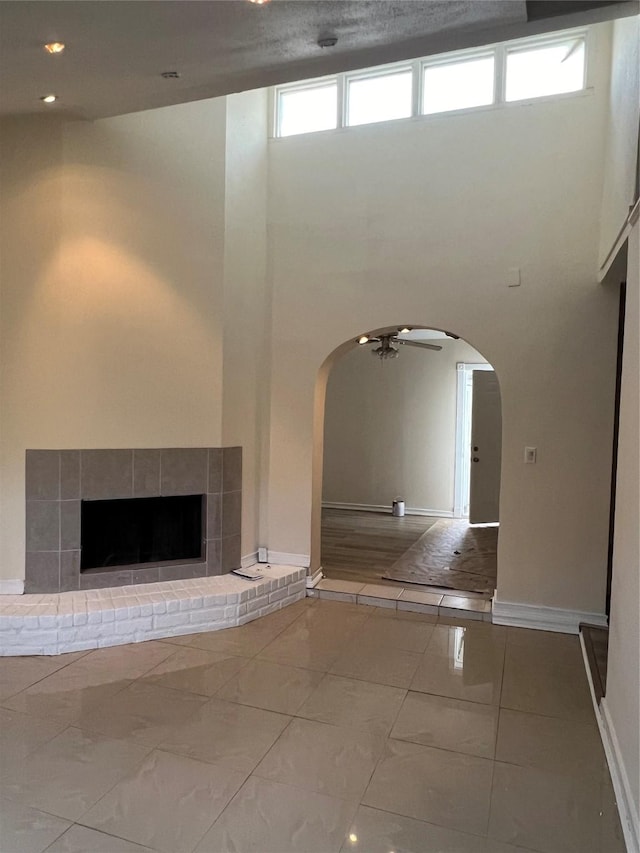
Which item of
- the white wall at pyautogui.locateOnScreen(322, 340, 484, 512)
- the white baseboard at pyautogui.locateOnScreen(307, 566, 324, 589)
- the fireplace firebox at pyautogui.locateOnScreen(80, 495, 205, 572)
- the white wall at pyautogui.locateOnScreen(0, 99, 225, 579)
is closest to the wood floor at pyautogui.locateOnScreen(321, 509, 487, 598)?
the white baseboard at pyautogui.locateOnScreen(307, 566, 324, 589)

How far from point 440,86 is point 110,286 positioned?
2795mm

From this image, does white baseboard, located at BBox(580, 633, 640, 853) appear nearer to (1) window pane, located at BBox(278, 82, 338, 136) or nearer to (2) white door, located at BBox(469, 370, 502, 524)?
(2) white door, located at BBox(469, 370, 502, 524)

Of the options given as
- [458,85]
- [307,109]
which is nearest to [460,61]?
[458,85]

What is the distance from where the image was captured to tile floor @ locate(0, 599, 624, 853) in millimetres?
1947

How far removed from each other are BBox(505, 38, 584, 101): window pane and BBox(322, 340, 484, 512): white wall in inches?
150

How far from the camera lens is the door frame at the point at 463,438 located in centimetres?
754

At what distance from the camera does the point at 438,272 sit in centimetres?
405

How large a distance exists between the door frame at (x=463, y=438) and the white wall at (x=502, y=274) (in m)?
3.64

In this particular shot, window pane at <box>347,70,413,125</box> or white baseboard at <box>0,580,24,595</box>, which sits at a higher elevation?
window pane at <box>347,70,413,125</box>

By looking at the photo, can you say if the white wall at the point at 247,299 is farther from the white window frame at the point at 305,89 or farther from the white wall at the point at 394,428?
the white wall at the point at 394,428

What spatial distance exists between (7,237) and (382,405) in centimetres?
524

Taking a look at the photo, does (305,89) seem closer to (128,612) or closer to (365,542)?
(128,612)

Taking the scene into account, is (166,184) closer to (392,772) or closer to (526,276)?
(526,276)

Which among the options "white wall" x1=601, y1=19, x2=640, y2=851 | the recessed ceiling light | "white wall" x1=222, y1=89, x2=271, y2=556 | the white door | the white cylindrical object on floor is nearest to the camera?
"white wall" x1=601, y1=19, x2=640, y2=851
